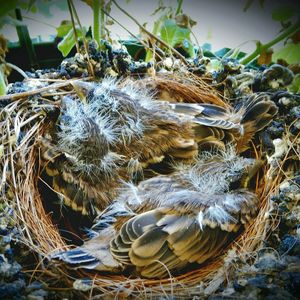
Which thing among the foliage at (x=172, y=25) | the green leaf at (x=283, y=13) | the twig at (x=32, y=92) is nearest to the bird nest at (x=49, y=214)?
the twig at (x=32, y=92)

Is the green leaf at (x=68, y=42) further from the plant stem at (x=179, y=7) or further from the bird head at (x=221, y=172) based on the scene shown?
the bird head at (x=221, y=172)

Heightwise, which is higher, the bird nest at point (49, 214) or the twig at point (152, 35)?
the twig at point (152, 35)

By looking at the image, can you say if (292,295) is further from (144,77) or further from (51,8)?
(51,8)

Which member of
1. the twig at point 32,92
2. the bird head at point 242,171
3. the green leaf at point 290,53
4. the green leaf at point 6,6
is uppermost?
the green leaf at point 6,6

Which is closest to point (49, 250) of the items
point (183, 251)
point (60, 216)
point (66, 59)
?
point (60, 216)

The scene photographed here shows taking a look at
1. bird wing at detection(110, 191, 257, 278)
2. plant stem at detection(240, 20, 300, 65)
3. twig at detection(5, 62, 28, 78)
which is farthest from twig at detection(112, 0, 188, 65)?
bird wing at detection(110, 191, 257, 278)

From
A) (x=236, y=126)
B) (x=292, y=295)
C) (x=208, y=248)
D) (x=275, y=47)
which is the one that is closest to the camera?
(x=292, y=295)

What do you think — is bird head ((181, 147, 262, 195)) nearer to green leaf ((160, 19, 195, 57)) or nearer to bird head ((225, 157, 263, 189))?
bird head ((225, 157, 263, 189))
